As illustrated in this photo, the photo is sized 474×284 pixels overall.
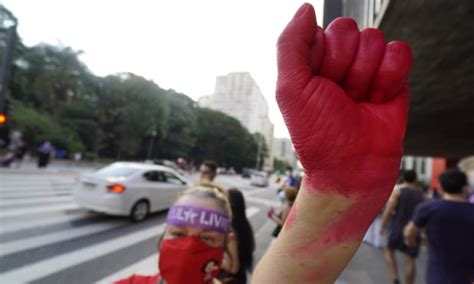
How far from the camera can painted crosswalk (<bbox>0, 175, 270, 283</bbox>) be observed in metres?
3.43

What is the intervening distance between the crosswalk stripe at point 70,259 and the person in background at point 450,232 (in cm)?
344

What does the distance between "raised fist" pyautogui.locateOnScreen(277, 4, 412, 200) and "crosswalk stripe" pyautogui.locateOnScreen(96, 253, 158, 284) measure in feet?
11.8

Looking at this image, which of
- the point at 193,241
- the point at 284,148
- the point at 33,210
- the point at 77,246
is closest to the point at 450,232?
the point at 284,148

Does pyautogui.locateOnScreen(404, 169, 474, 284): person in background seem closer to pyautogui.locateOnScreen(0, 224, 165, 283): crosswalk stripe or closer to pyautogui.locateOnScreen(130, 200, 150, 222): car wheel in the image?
pyautogui.locateOnScreen(0, 224, 165, 283): crosswalk stripe

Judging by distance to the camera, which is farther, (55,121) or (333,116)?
(55,121)

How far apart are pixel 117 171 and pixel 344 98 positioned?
6867 mm

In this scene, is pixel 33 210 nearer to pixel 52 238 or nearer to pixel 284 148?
pixel 52 238

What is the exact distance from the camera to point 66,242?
4.62m

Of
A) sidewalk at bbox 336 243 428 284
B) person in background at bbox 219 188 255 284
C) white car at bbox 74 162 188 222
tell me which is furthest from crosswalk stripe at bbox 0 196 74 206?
sidewalk at bbox 336 243 428 284

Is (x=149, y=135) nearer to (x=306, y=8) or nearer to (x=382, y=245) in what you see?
(x=382, y=245)

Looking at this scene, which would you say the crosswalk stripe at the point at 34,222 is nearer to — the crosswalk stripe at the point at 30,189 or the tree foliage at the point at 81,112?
the crosswalk stripe at the point at 30,189

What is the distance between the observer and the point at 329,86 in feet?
2.32

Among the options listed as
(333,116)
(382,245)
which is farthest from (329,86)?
(382,245)

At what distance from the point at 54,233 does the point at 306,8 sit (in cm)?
577
